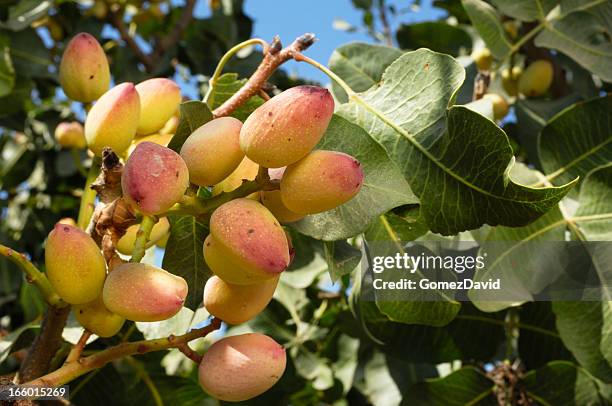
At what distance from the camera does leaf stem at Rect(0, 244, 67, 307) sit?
0.62 meters

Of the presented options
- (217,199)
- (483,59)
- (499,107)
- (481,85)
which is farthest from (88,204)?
(483,59)

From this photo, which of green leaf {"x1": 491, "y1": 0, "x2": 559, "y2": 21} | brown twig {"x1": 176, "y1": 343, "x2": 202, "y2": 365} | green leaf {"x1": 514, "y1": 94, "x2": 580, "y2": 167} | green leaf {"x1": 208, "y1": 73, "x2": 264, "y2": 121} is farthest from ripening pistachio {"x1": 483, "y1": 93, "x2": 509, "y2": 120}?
brown twig {"x1": 176, "y1": 343, "x2": 202, "y2": 365}

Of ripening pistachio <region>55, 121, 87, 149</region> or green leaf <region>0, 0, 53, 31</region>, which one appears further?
green leaf <region>0, 0, 53, 31</region>

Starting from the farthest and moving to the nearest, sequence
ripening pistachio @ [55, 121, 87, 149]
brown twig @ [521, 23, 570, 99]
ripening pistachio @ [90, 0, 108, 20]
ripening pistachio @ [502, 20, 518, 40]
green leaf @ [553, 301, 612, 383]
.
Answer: ripening pistachio @ [90, 0, 108, 20], ripening pistachio @ [502, 20, 518, 40], brown twig @ [521, 23, 570, 99], ripening pistachio @ [55, 121, 87, 149], green leaf @ [553, 301, 612, 383]

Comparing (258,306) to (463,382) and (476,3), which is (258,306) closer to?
(463,382)

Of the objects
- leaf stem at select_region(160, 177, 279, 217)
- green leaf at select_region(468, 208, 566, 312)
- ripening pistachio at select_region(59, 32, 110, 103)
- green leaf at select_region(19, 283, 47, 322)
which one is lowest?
green leaf at select_region(19, 283, 47, 322)

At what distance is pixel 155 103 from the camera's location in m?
0.76

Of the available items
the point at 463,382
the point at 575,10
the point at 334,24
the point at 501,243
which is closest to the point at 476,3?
the point at 575,10

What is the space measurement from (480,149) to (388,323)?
369mm

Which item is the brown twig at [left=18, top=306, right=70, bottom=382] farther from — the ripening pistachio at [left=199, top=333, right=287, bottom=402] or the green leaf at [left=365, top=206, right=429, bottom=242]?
the green leaf at [left=365, top=206, right=429, bottom=242]

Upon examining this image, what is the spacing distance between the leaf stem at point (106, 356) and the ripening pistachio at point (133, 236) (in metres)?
0.10

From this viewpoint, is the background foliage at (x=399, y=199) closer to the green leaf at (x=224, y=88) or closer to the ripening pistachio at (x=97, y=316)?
the green leaf at (x=224, y=88)

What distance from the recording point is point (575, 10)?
3.64 ft

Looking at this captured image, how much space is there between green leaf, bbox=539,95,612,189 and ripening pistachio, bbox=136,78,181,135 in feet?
1.60
